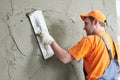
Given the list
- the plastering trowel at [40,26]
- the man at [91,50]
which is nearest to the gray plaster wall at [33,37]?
the plastering trowel at [40,26]

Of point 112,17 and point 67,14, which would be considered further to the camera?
point 112,17

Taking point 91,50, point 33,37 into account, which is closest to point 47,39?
point 33,37

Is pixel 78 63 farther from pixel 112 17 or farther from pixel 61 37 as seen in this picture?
pixel 112 17

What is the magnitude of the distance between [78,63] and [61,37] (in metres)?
0.33

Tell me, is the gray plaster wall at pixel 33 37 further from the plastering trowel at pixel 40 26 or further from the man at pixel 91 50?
the man at pixel 91 50

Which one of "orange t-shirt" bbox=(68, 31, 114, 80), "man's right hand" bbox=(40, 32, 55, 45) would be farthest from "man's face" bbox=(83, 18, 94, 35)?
"man's right hand" bbox=(40, 32, 55, 45)

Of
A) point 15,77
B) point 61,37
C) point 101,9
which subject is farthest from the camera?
point 101,9

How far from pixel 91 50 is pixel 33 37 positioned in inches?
21.8

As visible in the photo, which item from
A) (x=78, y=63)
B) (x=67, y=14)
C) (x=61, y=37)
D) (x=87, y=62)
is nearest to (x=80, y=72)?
(x=78, y=63)

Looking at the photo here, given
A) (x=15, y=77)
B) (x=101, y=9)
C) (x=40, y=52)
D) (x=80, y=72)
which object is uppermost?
(x=101, y=9)

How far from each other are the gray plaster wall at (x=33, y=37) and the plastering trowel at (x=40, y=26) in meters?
0.04

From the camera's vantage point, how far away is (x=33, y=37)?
2.32 m

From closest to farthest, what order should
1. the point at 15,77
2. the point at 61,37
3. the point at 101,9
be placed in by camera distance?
the point at 15,77 → the point at 61,37 → the point at 101,9

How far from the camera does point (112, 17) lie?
110 inches
